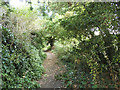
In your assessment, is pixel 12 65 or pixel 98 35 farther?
pixel 98 35

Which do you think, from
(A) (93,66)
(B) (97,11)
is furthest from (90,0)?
(A) (93,66)

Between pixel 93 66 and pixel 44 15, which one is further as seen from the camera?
pixel 44 15

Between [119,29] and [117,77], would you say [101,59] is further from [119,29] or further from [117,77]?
[119,29]

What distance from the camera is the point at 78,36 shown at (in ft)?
10.6

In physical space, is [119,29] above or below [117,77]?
above

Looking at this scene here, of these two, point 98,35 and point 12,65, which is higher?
point 98,35

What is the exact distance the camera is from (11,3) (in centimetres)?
348

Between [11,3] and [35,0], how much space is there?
2.06 m

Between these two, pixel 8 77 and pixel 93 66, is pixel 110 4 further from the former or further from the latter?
pixel 8 77

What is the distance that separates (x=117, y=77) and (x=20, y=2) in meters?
4.06

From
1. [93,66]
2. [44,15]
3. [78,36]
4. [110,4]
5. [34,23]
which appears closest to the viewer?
[110,4]

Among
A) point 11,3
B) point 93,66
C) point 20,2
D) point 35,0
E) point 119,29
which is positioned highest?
point 35,0

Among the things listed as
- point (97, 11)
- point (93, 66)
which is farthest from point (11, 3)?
point (93, 66)

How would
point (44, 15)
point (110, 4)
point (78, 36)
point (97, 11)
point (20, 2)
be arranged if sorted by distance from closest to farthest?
point (110, 4)
point (97, 11)
point (78, 36)
point (20, 2)
point (44, 15)
